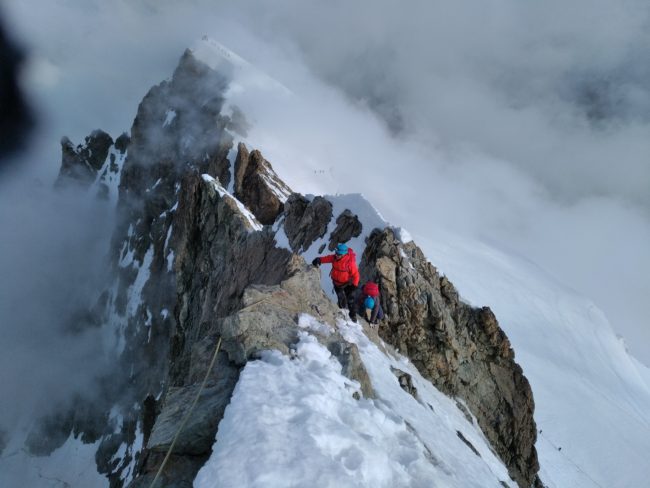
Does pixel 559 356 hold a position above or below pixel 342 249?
above

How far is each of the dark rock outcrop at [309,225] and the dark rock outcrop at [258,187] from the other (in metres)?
8.60

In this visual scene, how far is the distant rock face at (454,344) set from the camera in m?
18.8

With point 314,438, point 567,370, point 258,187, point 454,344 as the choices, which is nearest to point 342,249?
point 314,438

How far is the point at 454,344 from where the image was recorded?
65.7ft

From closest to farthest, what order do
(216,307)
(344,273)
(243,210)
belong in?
(344,273)
(216,307)
(243,210)

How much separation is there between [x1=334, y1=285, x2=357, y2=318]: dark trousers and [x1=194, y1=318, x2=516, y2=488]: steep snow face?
214 inches

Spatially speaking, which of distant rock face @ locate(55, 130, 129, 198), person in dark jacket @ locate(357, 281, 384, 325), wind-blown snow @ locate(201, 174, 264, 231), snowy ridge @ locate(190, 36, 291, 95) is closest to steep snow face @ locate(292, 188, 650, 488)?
person in dark jacket @ locate(357, 281, 384, 325)

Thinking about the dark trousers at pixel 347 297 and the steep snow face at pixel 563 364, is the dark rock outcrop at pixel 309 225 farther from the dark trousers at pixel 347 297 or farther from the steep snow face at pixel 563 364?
the dark trousers at pixel 347 297

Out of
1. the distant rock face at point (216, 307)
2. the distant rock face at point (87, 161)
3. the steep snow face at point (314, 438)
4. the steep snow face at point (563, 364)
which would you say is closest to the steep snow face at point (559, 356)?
the steep snow face at point (563, 364)

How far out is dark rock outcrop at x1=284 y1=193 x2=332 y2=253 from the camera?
2380 cm

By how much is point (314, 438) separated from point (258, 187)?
32.2 m

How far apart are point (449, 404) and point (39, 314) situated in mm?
79716

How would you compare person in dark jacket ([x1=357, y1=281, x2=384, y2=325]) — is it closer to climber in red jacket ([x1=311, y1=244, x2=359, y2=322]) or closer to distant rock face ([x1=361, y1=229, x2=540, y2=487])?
climber in red jacket ([x1=311, y1=244, x2=359, y2=322])

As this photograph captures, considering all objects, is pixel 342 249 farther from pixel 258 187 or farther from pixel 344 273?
pixel 258 187
